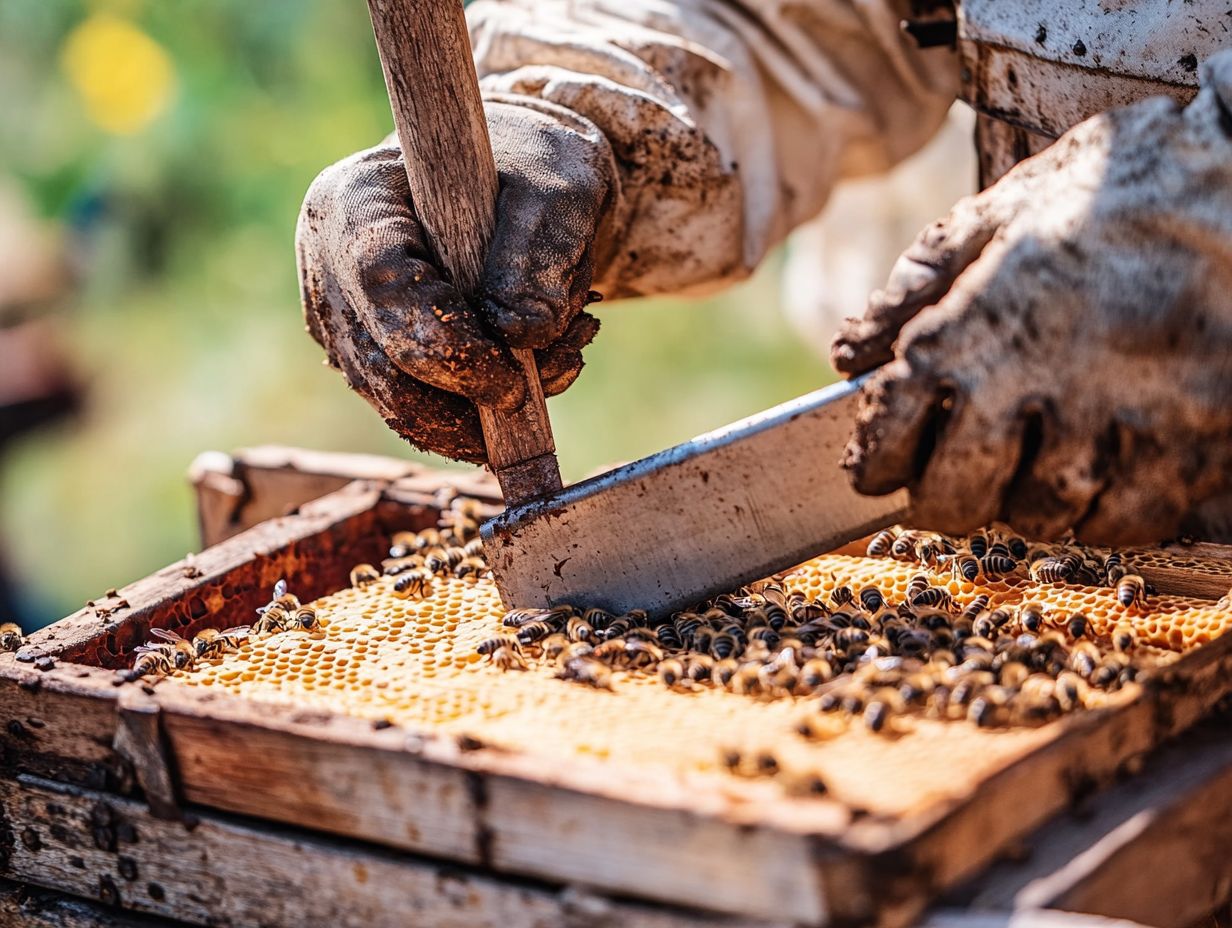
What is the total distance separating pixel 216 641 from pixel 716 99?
206cm

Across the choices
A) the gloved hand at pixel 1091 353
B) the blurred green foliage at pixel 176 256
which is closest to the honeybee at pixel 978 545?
the gloved hand at pixel 1091 353

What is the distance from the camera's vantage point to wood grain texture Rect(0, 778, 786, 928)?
187cm

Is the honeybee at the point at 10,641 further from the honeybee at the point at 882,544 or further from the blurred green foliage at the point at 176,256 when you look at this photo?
the blurred green foliage at the point at 176,256

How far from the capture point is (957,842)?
1.71 metres

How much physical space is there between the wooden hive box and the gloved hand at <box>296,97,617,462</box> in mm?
723

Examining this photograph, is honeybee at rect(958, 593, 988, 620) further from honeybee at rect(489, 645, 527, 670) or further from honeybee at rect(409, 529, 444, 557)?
honeybee at rect(409, 529, 444, 557)

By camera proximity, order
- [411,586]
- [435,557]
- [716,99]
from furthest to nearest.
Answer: [716,99] < [435,557] < [411,586]

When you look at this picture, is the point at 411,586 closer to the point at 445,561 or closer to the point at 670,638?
the point at 445,561

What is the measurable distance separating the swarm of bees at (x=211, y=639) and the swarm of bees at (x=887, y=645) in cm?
53

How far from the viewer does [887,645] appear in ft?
Answer: 7.72

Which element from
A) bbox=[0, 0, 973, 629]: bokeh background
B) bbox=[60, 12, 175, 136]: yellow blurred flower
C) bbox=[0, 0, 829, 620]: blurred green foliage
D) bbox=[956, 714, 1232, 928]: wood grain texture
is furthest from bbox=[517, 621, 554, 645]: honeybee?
bbox=[60, 12, 175, 136]: yellow blurred flower

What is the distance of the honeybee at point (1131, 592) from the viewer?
2545 mm

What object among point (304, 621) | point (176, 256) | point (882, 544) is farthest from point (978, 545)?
point (176, 256)

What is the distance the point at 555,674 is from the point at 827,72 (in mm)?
2320
